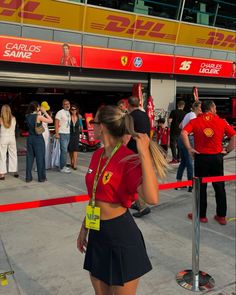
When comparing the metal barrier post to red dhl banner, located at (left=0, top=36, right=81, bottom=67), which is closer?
the metal barrier post

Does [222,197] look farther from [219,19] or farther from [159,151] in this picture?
[219,19]

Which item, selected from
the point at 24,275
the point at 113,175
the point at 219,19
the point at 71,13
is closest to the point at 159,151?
the point at 113,175

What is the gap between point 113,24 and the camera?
13.4 meters

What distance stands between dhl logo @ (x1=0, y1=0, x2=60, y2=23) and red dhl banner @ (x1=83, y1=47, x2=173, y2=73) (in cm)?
214

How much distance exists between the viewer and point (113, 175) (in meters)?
2.01

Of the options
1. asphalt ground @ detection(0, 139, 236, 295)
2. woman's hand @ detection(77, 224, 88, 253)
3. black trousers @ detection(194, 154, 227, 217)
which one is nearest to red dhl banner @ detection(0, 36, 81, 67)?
asphalt ground @ detection(0, 139, 236, 295)

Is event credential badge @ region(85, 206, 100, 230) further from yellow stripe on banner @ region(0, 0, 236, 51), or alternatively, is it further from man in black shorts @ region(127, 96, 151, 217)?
yellow stripe on banner @ region(0, 0, 236, 51)

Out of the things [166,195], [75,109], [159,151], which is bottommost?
[166,195]

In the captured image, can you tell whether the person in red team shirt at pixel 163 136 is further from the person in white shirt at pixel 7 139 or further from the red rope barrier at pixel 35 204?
the red rope barrier at pixel 35 204

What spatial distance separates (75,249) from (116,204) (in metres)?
2.29

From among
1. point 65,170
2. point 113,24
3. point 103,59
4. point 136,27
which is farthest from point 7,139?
point 136,27

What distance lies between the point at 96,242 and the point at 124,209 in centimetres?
28

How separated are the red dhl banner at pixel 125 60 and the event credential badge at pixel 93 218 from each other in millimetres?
11281

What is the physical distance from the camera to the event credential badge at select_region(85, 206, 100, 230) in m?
2.13
